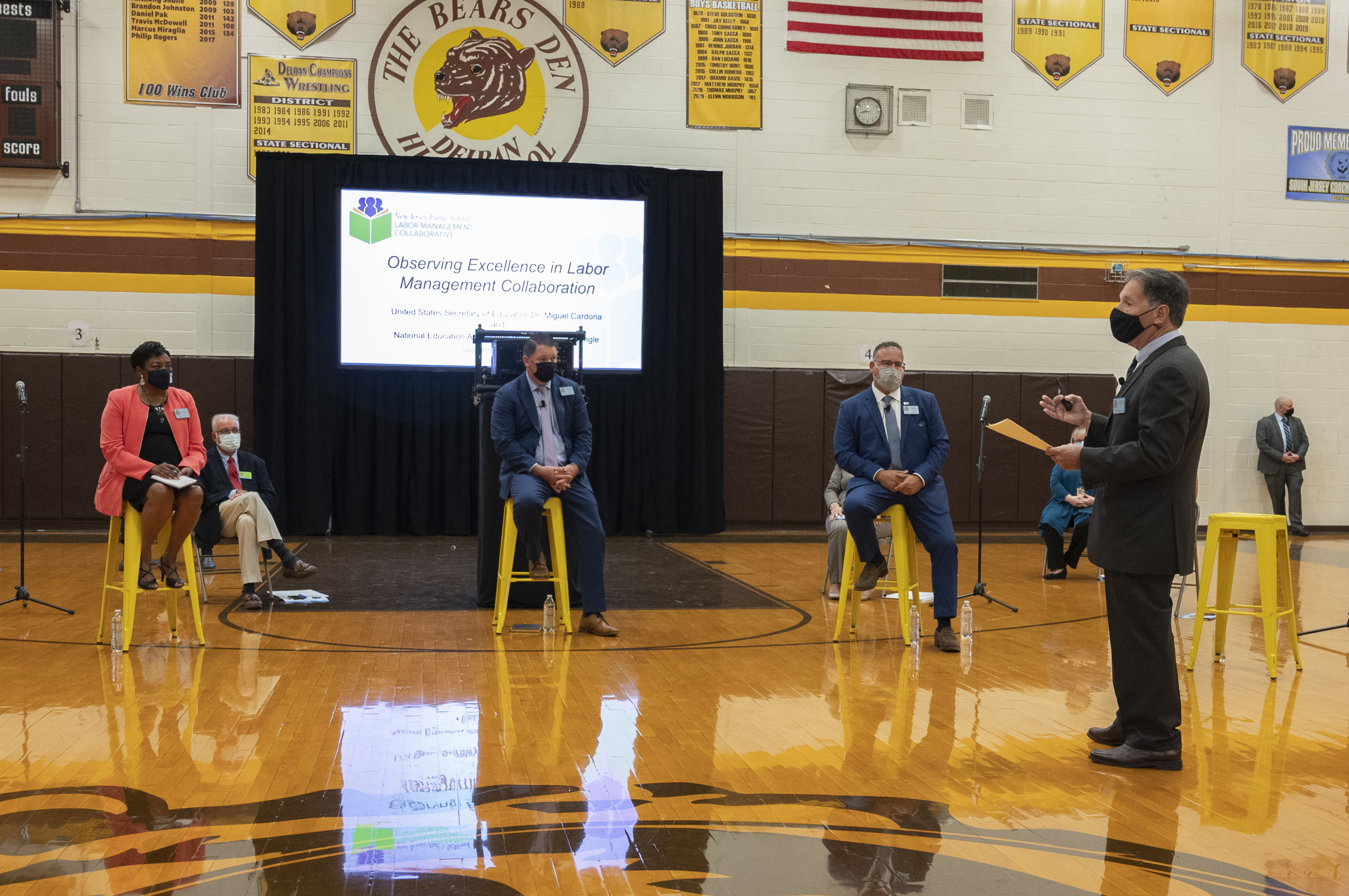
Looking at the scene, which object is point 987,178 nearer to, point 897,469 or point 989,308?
point 989,308

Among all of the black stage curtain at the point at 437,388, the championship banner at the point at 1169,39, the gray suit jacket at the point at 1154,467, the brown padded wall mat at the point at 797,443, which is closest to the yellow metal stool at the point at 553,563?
the gray suit jacket at the point at 1154,467

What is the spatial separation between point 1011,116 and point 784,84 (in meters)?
2.55

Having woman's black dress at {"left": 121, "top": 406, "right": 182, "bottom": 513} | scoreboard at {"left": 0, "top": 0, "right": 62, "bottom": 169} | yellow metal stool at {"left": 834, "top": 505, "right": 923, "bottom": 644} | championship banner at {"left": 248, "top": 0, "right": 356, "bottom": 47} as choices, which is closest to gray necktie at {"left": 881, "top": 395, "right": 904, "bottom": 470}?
yellow metal stool at {"left": 834, "top": 505, "right": 923, "bottom": 644}

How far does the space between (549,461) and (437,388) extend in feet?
17.2

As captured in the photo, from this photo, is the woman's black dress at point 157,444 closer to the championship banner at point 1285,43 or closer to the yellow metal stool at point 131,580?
the yellow metal stool at point 131,580

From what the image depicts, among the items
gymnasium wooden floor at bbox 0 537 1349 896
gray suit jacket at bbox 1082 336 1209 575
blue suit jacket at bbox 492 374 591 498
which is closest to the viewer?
gymnasium wooden floor at bbox 0 537 1349 896

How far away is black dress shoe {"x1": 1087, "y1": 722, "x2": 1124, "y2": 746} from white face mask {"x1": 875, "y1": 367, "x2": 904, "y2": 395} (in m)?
2.30

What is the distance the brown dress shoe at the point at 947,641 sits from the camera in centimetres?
516

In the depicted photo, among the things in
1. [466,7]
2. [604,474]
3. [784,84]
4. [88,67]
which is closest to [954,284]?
[784,84]

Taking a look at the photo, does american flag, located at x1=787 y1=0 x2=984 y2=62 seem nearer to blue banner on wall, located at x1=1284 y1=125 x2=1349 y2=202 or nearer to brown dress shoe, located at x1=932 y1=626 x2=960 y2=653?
blue banner on wall, located at x1=1284 y1=125 x2=1349 y2=202

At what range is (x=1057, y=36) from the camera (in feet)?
38.3

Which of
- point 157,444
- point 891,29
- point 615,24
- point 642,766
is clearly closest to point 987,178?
point 891,29

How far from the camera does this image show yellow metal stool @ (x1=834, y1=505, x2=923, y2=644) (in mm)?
5207

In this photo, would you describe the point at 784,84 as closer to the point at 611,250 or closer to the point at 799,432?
the point at 611,250
